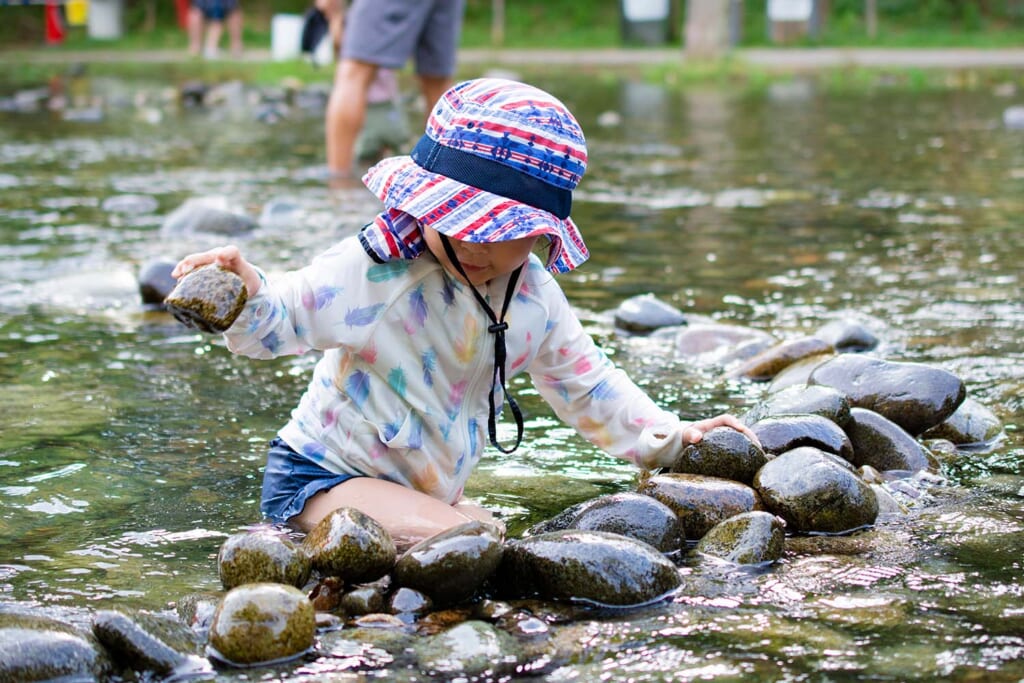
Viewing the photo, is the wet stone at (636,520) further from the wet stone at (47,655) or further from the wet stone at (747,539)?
the wet stone at (47,655)

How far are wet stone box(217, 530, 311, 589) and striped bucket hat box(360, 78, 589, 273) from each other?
67 centimetres

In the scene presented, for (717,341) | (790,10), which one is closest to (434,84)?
(717,341)

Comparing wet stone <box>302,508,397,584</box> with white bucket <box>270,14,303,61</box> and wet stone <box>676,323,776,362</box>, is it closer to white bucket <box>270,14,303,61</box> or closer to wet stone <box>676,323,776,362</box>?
wet stone <box>676,323,776,362</box>

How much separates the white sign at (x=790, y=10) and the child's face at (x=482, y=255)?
22823 millimetres

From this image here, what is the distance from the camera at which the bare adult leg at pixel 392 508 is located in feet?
9.97

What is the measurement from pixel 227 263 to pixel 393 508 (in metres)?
0.66

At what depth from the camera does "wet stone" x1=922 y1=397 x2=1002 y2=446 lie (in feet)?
12.7

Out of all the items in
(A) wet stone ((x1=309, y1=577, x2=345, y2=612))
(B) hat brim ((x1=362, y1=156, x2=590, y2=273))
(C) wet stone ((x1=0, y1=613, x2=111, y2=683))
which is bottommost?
(A) wet stone ((x1=309, y1=577, x2=345, y2=612))

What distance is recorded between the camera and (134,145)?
11.6m

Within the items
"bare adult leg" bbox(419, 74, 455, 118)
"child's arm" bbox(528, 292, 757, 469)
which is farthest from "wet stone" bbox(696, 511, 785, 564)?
"bare adult leg" bbox(419, 74, 455, 118)

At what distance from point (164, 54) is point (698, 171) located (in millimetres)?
18947

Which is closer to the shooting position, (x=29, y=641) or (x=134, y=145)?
(x=29, y=641)

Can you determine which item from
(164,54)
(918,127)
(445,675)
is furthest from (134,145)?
(164,54)

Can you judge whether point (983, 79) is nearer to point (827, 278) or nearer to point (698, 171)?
point (698, 171)
